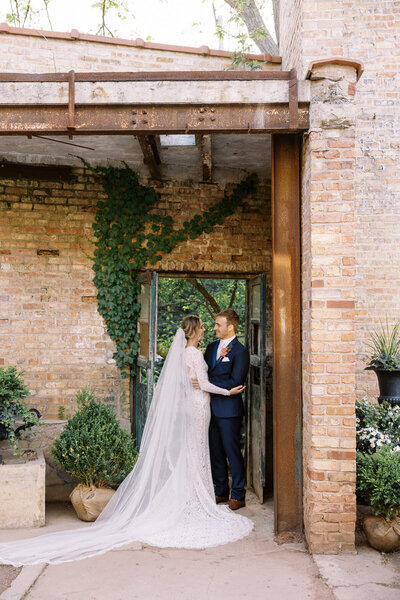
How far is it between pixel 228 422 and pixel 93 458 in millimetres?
1427

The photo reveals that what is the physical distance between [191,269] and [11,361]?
226cm

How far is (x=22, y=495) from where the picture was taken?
4.84m

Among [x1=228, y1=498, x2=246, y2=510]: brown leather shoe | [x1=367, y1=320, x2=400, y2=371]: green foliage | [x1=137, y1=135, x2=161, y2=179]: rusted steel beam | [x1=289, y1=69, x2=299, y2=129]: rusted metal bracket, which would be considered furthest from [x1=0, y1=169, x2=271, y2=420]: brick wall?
[x1=289, y1=69, x2=299, y2=129]: rusted metal bracket

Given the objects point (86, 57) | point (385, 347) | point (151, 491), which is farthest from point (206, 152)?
point (151, 491)

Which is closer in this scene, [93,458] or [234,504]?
[93,458]

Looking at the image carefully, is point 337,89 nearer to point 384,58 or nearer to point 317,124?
point 317,124

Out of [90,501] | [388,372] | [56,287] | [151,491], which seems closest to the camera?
[151,491]

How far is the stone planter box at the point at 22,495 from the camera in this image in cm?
481

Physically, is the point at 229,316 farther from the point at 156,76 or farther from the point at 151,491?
the point at 156,76

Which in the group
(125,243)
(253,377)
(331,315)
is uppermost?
(125,243)

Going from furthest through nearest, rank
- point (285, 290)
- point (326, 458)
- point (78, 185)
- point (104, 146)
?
point (78, 185)
point (104, 146)
point (285, 290)
point (326, 458)

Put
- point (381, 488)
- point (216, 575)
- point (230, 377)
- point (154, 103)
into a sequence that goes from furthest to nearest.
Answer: point (230, 377) < point (154, 103) < point (381, 488) < point (216, 575)

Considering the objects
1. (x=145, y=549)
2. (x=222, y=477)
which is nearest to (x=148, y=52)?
(x=222, y=477)

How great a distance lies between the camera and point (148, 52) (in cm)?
629
